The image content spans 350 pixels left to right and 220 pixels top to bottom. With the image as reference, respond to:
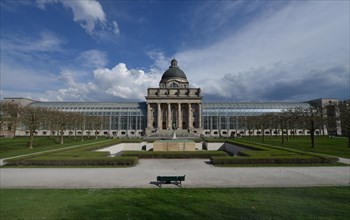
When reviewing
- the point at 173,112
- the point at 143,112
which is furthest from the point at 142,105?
the point at 173,112

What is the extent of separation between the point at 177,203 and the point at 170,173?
28.1 ft

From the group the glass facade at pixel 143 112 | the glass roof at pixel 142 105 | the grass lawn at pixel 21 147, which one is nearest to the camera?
the grass lawn at pixel 21 147

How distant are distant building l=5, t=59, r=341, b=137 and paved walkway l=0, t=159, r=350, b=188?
69167 millimetres

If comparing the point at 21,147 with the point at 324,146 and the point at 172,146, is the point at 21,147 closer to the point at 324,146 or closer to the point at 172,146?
the point at 172,146

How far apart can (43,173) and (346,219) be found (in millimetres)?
18905

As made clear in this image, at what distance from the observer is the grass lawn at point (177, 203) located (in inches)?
366

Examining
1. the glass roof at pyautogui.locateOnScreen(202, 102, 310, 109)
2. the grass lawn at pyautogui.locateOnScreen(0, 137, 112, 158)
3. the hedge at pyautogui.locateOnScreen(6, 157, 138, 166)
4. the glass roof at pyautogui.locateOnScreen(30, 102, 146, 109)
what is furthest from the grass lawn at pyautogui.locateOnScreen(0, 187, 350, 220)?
the glass roof at pyautogui.locateOnScreen(30, 102, 146, 109)

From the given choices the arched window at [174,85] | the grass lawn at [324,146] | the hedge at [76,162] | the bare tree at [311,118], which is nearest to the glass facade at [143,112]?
the arched window at [174,85]

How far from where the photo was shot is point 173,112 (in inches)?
3836

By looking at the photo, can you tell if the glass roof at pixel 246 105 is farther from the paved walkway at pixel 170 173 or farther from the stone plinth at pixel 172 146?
the paved walkway at pixel 170 173

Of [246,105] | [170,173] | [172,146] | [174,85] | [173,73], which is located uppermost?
[173,73]

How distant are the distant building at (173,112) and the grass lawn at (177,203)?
248 ft

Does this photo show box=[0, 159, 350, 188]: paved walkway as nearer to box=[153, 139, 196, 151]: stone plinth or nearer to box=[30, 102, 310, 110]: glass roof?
box=[153, 139, 196, 151]: stone plinth

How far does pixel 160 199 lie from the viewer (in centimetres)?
1151
